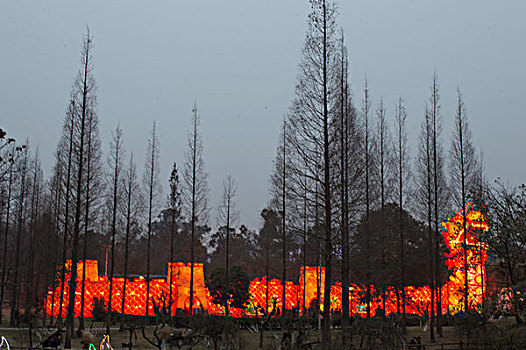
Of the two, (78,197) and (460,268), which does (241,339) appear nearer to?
(78,197)

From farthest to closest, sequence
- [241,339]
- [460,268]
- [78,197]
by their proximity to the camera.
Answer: [460,268], [78,197], [241,339]

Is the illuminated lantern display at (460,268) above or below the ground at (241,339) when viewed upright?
above

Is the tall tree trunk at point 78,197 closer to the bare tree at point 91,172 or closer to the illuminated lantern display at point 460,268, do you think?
the bare tree at point 91,172

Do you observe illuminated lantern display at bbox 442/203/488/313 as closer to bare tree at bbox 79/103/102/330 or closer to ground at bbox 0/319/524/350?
ground at bbox 0/319/524/350

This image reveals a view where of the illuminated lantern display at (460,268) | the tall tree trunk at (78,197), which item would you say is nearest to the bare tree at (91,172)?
the tall tree trunk at (78,197)

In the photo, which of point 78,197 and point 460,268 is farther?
point 460,268

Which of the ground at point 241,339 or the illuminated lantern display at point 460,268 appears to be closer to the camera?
the ground at point 241,339

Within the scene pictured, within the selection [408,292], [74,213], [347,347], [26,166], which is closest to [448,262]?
[408,292]

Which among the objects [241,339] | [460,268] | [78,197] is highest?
[78,197]

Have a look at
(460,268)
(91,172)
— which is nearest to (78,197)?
(91,172)

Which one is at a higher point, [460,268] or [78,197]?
[78,197]

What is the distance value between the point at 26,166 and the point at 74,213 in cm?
910

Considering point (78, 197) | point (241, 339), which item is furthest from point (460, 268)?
point (78, 197)

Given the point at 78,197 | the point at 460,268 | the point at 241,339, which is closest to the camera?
the point at 241,339
